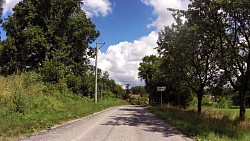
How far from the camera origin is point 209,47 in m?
24.4

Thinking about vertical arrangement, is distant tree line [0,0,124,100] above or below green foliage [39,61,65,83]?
above

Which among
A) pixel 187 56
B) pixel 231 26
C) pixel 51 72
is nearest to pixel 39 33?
pixel 51 72

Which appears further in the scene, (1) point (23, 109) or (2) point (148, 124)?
(2) point (148, 124)

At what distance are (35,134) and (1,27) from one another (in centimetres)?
3610

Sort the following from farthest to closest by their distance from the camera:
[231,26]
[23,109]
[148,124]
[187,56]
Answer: [187,56] → [231,26] → [148,124] → [23,109]

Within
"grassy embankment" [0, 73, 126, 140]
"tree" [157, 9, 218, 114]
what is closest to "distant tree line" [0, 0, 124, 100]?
"tree" [157, 9, 218, 114]

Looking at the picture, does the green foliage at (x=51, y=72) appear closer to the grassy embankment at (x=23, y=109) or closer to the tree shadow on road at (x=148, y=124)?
the grassy embankment at (x=23, y=109)

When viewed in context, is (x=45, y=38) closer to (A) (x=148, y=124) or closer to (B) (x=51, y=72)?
(B) (x=51, y=72)

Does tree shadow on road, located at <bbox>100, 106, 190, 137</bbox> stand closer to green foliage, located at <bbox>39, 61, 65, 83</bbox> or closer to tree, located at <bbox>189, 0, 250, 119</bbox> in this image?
tree, located at <bbox>189, 0, 250, 119</bbox>

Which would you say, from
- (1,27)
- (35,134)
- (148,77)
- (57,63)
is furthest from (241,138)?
(148,77)

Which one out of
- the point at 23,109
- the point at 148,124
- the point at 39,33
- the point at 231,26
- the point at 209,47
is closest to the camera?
the point at 23,109

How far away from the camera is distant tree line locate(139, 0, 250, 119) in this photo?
1908 cm

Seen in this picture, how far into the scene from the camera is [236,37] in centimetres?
2098

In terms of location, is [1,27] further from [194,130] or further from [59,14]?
[194,130]
